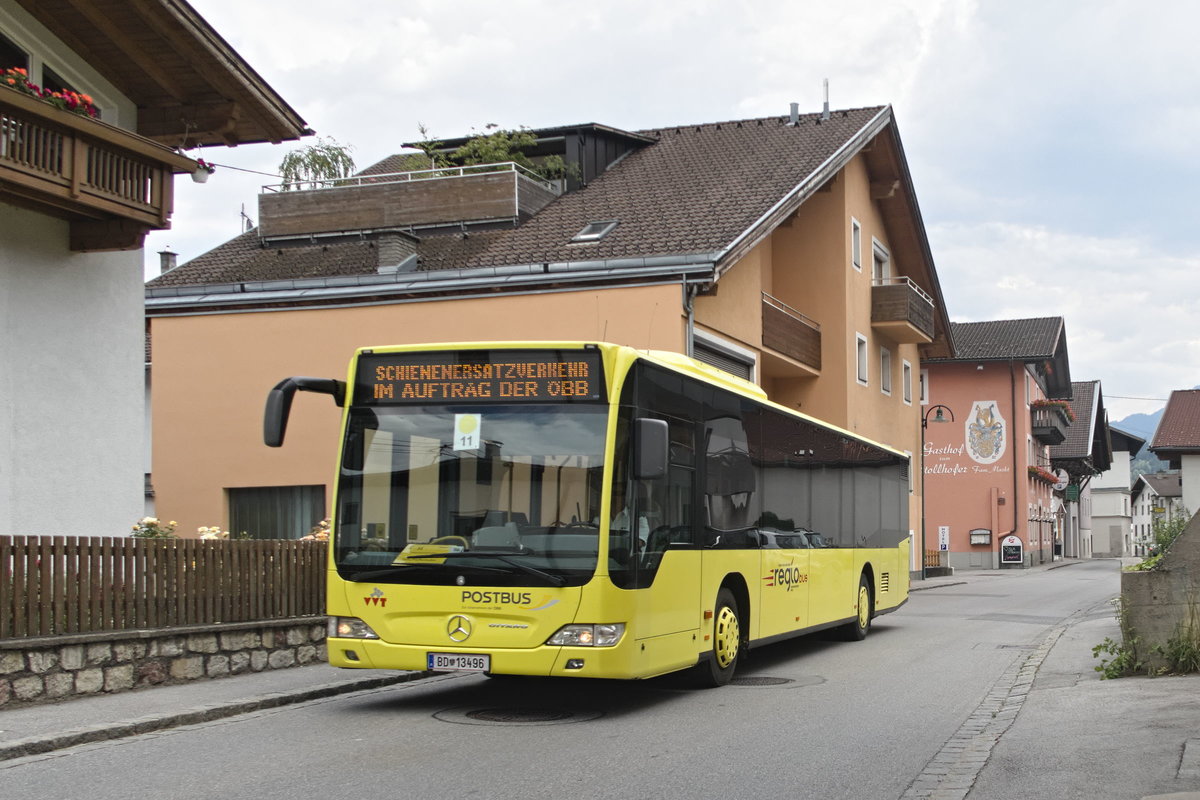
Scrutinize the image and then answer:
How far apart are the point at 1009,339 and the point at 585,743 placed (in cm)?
5632

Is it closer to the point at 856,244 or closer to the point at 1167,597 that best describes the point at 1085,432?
the point at 856,244

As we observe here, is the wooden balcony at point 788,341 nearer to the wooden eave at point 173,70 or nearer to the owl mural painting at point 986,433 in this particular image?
the wooden eave at point 173,70

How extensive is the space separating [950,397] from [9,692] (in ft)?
180

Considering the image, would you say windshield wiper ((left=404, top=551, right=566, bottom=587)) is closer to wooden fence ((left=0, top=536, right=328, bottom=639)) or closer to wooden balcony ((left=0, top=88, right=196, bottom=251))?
wooden fence ((left=0, top=536, right=328, bottom=639))

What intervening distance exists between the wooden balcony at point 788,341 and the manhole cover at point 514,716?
18.2 m

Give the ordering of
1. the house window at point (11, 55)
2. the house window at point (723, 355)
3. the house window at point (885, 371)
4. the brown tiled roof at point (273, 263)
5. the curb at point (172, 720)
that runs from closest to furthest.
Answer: the curb at point (172, 720) < the house window at point (11, 55) < the house window at point (723, 355) < the brown tiled roof at point (273, 263) < the house window at point (885, 371)

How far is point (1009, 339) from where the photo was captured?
205 ft

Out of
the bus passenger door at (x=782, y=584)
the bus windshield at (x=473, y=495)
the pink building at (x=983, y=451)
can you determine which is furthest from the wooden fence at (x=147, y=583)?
the pink building at (x=983, y=451)

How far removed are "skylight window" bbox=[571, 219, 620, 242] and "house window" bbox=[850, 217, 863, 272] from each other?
32.0ft

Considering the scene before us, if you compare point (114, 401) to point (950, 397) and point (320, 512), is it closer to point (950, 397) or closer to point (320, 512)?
point (320, 512)

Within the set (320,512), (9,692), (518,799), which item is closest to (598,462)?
(518,799)

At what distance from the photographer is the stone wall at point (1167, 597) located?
12.0 metres

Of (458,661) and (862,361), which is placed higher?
(862,361)

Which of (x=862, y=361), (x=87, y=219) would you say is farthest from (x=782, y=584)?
(x=862, y=361)
